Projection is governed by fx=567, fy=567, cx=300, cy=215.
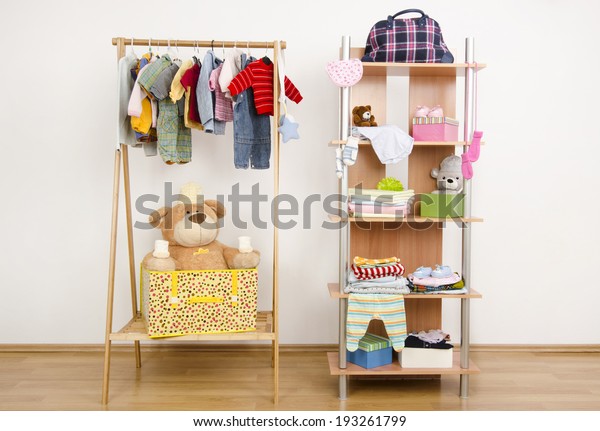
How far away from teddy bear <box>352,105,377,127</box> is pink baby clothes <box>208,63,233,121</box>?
→ 60cm

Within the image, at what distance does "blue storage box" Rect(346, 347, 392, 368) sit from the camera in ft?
8.69

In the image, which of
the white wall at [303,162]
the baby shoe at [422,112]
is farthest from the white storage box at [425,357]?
the baby shoe at [422,112]

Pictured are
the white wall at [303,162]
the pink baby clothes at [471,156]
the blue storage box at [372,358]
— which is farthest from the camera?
the white wall at [303,162]

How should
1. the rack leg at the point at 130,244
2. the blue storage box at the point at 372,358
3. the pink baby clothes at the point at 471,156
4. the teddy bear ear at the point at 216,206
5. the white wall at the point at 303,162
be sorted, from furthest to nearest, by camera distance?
the white wall at the point at 303,162 < the rack leg at the point at 130,244 < the teddy bear ear at the point at 216,206 < the blue storage box at the point at 372,358 < the pink baby clothes at the point at 471,156

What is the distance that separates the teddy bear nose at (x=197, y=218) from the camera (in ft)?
9.01

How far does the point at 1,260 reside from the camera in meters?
3.31

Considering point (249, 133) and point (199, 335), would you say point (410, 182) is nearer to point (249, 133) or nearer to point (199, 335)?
point (249, 133)

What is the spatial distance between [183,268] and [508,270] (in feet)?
6.24

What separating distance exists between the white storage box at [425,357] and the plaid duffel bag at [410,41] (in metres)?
1.35

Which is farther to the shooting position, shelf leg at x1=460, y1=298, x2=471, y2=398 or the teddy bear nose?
the teddy bear nose

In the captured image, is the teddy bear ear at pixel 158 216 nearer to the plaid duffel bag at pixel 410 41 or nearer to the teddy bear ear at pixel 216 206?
the teddy bear ear at pixel 216 206

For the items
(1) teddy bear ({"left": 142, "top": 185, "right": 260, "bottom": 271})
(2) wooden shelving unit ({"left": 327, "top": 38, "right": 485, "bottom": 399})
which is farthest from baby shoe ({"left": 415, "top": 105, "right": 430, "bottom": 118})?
(1) teddy bear ({"left": 142, "top": 185, "right": 260, "bottom": 271})

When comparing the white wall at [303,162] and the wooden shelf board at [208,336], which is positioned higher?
the white wall at [303,162]

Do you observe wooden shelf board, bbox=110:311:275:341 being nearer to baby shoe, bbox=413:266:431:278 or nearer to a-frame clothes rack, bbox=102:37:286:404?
a-frame clothes rack, bbox=102:37:286:404
